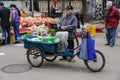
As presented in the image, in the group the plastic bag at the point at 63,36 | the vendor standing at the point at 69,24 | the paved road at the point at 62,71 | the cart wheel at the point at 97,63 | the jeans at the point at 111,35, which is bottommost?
the paved road at the point at 62,71

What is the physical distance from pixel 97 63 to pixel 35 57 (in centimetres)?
180

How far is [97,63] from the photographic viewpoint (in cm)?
860

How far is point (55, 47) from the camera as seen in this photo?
350 inches

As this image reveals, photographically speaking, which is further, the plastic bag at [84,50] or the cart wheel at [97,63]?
the cart wheel at [97,63]

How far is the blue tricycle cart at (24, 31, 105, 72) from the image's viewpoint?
28.2 feet

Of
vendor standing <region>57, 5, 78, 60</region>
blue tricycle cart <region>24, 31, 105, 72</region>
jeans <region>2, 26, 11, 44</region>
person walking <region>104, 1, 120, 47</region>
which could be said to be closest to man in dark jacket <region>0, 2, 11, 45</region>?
jeans <region>2, 26, 11, 44</region>

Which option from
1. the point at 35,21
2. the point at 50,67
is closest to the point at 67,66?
the point at 50,67

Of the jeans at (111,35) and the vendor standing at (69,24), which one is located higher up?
the vendor standing at (69,24)

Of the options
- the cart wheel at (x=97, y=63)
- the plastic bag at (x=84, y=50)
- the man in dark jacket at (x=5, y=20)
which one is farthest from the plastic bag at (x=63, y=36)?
the man in dark jacket at (x=5, y=20)

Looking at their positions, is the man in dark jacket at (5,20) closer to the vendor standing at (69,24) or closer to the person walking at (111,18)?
the person walking at (111,18)

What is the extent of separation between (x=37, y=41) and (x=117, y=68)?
7.97 feet

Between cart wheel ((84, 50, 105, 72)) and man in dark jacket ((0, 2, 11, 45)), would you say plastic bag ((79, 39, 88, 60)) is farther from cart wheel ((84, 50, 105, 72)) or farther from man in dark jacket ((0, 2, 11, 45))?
man in dark jacket ((0, 2, 11, 45))

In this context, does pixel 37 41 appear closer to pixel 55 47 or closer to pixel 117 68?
pixel 55 47

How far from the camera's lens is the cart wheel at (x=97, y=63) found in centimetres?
856
